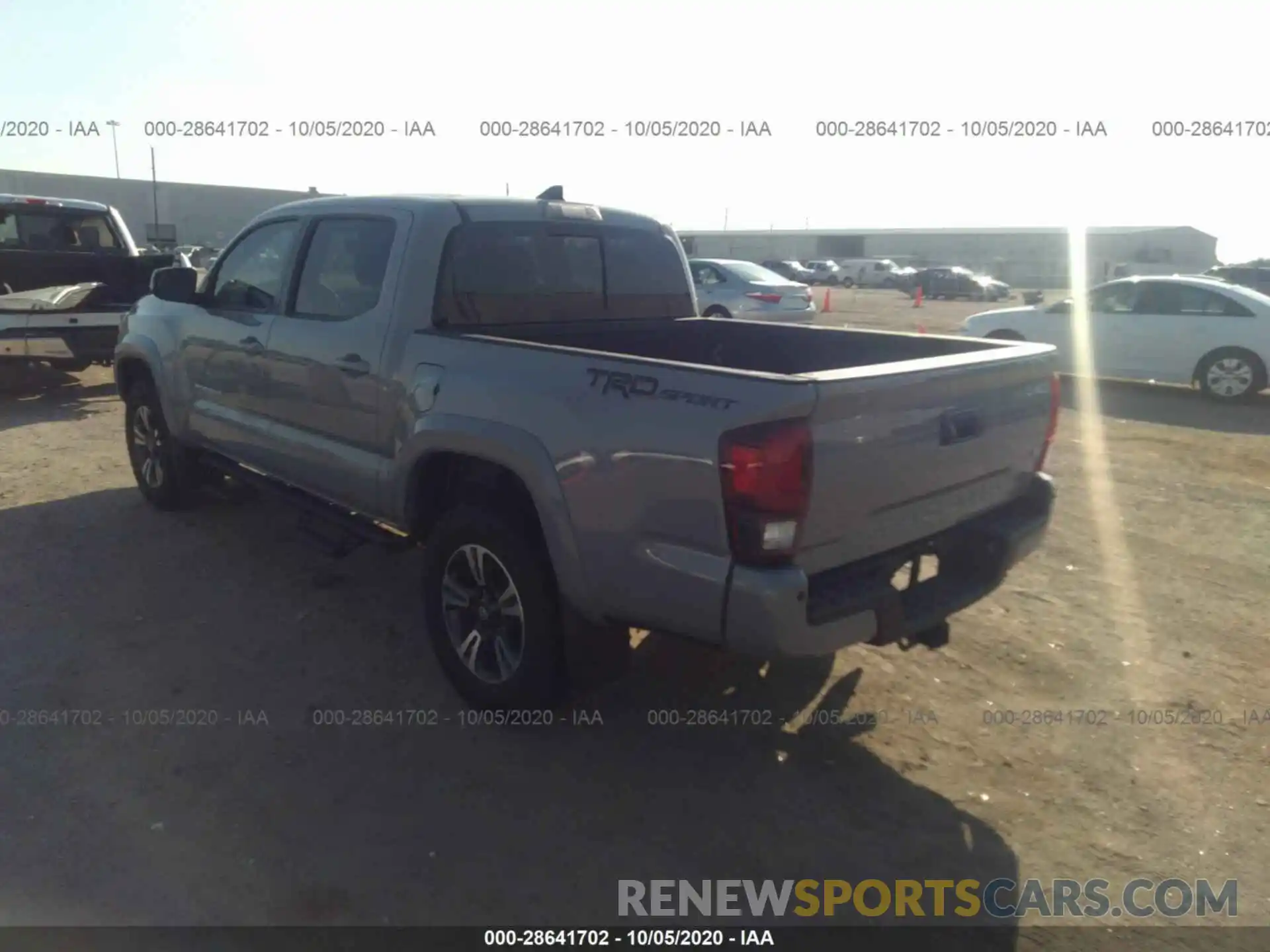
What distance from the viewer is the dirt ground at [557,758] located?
3.09 m

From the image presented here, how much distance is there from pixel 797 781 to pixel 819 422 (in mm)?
1442

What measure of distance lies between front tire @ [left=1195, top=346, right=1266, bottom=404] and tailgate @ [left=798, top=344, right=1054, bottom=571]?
30.8ft

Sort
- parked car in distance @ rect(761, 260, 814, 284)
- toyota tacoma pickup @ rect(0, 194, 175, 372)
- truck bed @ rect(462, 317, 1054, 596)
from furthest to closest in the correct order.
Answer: parked car in distance @ rect(761, 260, 814, 284) → toyota tacoma pickup @ rect(0, 194, 175, 372) → truck bed @ rect(462, 317, 1054, 596)

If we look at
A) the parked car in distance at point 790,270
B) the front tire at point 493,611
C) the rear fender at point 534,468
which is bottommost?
the front tire at point 493,611

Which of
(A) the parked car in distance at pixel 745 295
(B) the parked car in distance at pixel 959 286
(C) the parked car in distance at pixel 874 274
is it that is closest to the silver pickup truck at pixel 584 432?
(A) the parked car in distance at pixel 745 295

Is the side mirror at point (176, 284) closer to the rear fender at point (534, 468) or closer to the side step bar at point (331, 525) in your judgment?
the side step bar at point (331, 525)

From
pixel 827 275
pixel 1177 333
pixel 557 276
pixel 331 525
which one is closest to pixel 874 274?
pixel 827 275

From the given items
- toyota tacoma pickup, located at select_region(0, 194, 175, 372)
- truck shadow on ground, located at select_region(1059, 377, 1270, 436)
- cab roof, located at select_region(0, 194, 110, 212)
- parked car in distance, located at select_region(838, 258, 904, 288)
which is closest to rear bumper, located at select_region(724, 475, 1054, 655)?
truck shadow on ground, located at select_region(1059, 377, 1270, 436)

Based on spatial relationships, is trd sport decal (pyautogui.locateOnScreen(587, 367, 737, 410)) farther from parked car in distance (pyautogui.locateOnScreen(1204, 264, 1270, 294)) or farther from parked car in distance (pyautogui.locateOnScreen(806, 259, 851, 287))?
parked car in distance (pyautogui.locateOnScreen(806, 259, 851, 287))

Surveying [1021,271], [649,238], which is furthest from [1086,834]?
[1021,271]

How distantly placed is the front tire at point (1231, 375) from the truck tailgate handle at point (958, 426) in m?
10.1

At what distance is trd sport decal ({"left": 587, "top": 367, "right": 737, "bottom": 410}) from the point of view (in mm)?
2963

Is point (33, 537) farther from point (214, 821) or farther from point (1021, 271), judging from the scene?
point (1021, 271)

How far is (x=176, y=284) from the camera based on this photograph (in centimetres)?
558
